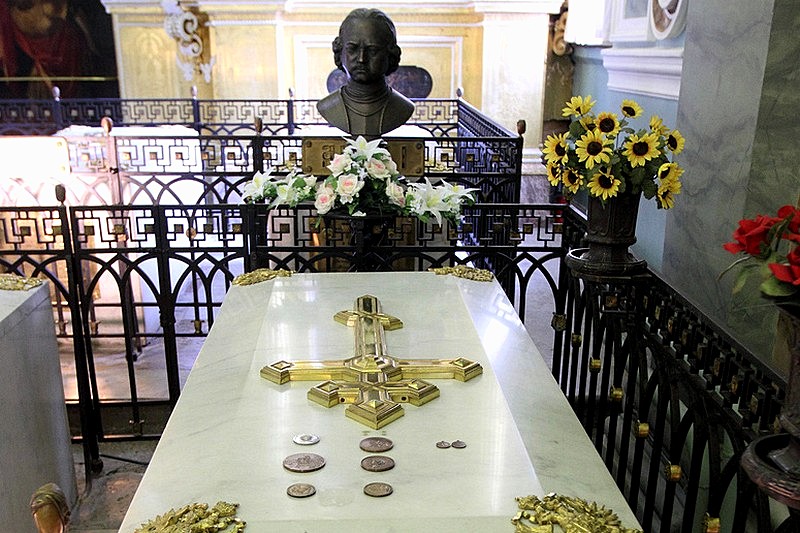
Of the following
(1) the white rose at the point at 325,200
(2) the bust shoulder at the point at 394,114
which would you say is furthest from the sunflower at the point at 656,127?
(2) the bust shoulder at the point at 394,114

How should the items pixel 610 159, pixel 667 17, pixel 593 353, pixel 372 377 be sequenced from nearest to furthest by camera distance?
pixel 372 377 < pixel 610 159 < pixel 593 353 < pixel 667 17

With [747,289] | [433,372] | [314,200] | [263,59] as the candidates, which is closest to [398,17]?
[263,59]

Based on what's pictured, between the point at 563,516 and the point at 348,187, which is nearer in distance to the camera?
the point at 563,516

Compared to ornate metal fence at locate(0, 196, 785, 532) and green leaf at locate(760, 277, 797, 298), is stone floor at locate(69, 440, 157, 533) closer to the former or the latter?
ornate metal fence at locate(0, 196, 785, 532)

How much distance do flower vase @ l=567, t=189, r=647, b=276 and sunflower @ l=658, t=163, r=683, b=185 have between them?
0.09 metres

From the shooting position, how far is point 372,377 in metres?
1.96

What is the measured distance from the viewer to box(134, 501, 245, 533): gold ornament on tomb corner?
1.36 meters

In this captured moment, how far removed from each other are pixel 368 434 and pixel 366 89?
8.46 ft

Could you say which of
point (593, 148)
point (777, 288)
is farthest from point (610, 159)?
point (777, 288)

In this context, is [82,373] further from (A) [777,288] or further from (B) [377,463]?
(A) [777,288]

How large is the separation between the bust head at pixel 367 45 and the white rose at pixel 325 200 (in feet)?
3.32

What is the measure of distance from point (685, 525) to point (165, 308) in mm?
2364

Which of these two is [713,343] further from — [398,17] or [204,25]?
[204,25]

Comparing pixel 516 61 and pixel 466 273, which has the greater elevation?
pixel 516 61
